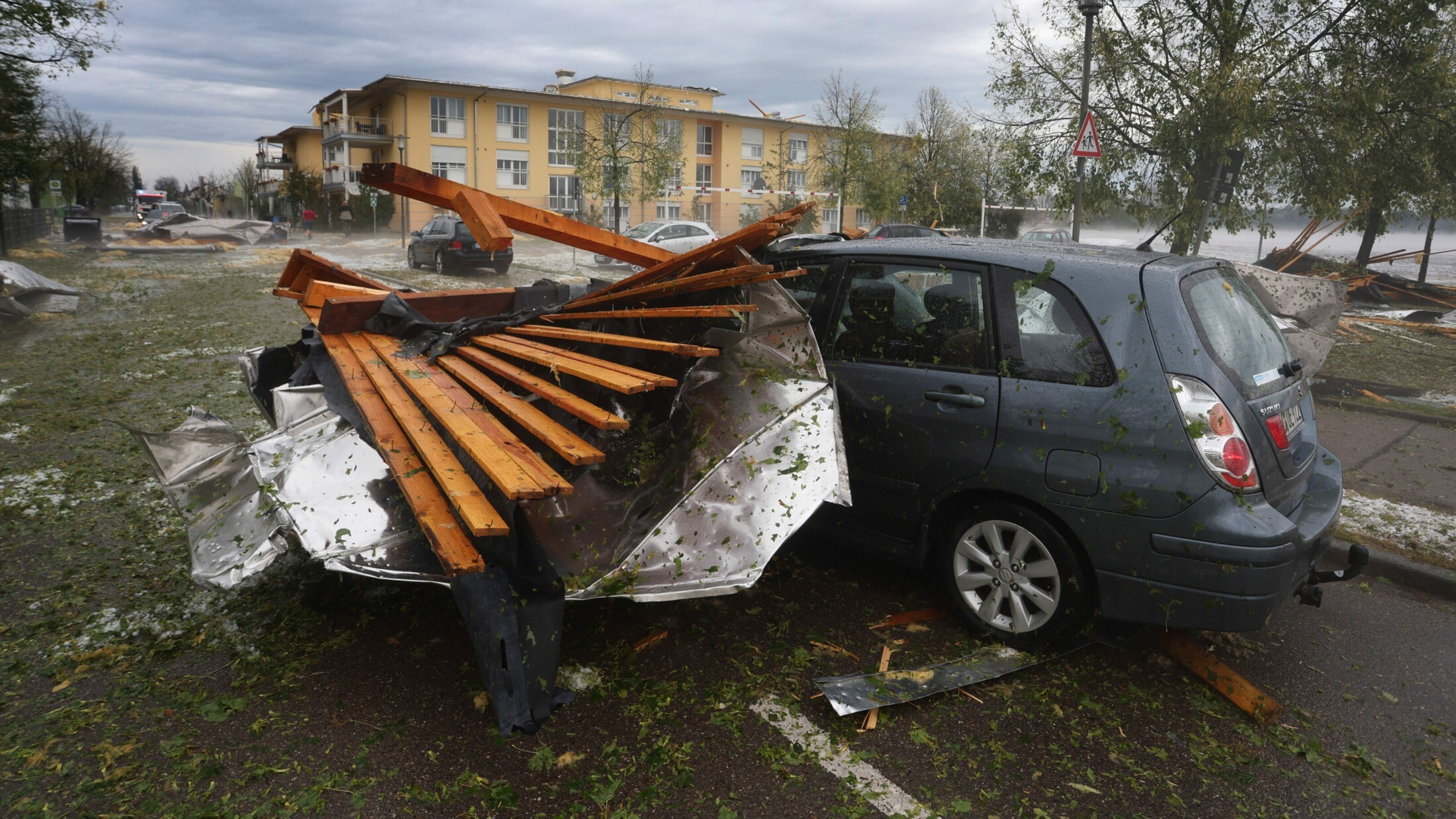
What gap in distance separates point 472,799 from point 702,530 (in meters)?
1.22

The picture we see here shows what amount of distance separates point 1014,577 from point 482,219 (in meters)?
3.27

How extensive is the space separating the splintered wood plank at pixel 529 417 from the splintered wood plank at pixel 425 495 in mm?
302

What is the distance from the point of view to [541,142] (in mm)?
57938

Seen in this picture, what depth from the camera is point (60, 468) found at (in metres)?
5.87

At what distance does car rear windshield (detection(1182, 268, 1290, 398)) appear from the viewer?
3443 millimetres

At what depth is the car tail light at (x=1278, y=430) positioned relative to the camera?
345 cm

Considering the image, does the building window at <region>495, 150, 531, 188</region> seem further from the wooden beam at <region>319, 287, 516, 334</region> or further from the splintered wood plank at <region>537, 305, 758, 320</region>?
the splintered wood plank at <region>537, 305, 758, 320</region>

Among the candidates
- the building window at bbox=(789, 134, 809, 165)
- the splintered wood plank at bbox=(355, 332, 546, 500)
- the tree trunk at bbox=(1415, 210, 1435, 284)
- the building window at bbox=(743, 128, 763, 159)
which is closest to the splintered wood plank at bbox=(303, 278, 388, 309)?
the splintered wood plank at bbox=(355, 332, 546, 500)

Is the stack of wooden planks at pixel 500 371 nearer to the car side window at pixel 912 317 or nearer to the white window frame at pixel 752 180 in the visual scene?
the car side window at pixel 912 317

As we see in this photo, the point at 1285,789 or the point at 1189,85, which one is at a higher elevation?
the point at 1189,85

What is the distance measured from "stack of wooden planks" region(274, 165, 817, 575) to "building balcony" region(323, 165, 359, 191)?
57650 millimetres

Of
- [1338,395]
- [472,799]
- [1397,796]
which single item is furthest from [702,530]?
[1338,395]

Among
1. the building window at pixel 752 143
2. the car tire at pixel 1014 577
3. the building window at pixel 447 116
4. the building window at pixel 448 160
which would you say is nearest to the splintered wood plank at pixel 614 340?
the car tire at pixel 1014 577

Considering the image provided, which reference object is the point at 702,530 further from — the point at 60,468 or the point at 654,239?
the point at 654,239
